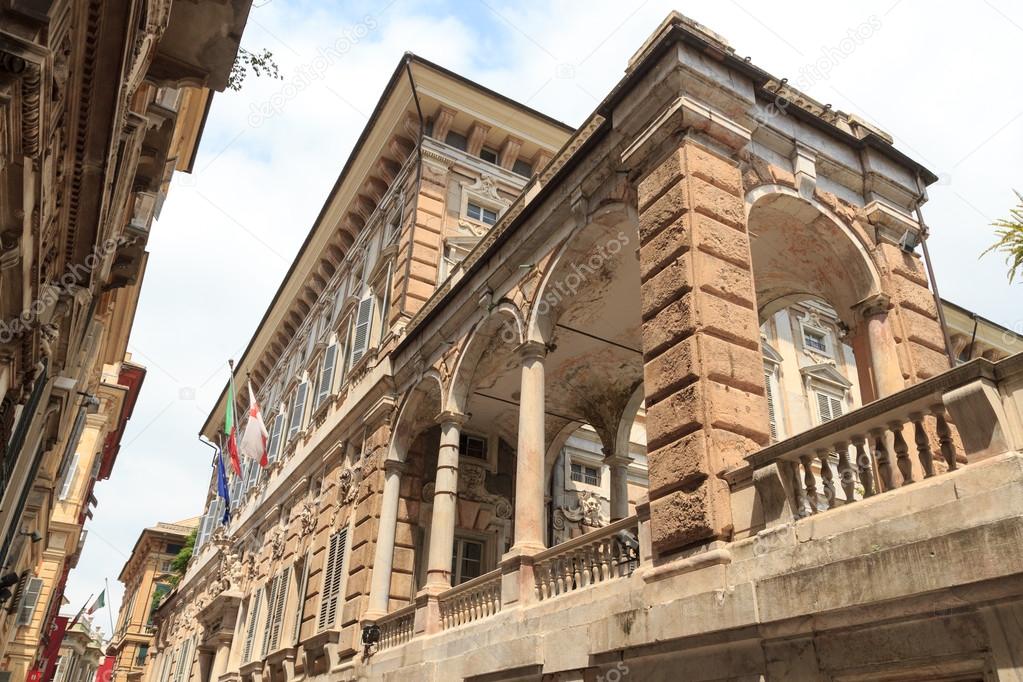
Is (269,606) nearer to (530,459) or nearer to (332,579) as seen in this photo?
(332,579)

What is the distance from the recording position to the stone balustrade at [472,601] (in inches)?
409

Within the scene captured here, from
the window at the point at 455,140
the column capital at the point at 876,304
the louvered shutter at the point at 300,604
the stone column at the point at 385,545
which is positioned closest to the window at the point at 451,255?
the window at the point at 455,140

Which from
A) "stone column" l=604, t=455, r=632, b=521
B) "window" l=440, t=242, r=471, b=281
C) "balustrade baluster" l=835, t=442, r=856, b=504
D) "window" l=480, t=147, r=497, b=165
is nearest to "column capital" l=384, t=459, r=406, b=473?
"stone column" l=604, t=455, r=632, b=521

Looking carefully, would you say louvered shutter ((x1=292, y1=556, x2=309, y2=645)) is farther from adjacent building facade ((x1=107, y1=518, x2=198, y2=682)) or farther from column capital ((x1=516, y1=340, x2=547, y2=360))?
adjacent building facade ((x1=107, y1=518, x2=198, y2=682))

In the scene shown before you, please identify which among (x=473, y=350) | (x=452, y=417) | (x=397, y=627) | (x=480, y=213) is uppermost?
(x=480, y=213)

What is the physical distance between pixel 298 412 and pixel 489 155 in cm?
1008

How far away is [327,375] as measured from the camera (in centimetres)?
2155

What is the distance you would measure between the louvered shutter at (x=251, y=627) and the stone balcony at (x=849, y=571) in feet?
49.4

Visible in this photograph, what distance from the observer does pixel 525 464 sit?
34.8ft

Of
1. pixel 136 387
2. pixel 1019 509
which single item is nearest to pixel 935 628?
pixel 1019 509

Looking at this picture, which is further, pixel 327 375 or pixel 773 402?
pixel 327 375

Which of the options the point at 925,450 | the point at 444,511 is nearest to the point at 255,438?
the point at 444,511

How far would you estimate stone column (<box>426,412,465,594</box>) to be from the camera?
11977mm

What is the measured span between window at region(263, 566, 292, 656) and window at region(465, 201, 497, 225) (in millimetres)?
10403
